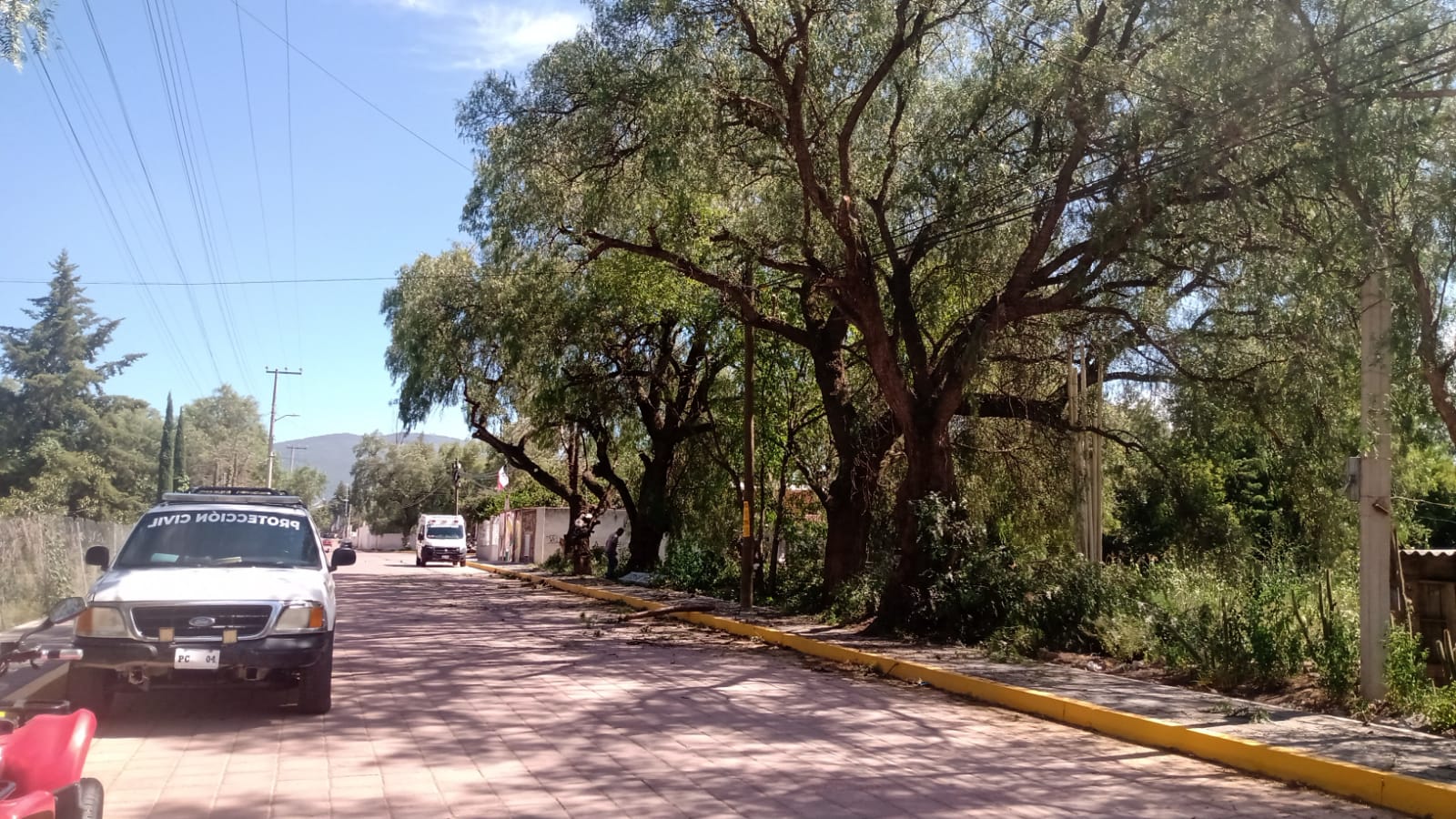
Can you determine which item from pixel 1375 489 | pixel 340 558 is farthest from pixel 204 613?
pixel 1375 489

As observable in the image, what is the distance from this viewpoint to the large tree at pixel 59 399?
153 ft

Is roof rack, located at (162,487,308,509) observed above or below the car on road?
above

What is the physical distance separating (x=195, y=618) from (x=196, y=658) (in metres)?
0.30

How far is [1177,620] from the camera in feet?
43.5

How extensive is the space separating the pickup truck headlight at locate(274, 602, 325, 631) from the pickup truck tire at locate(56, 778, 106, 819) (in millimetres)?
3673

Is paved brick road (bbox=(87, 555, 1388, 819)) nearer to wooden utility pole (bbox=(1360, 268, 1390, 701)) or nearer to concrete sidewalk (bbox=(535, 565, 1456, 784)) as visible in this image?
concrete sidewalk (bbox=(535, 565, 1456, 784))

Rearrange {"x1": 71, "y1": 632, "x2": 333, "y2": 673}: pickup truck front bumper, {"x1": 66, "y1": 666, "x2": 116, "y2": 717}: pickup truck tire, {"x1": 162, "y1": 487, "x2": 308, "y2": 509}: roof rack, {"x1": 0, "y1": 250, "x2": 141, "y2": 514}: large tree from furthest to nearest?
{"x1": 0, "y1": 250, "x2": 141, "y2": 514}: large tree → {"x1": 162, "y1": 487, "x2": 308, "y2": 509}: roof rack → {"x1": 66, "y1": 666, "x2": 116, "y2": 717}: pickup truck tire → {"x1": 71, "y1": 632, "x2": 333, "y2": 673}: pickup truck front bumper

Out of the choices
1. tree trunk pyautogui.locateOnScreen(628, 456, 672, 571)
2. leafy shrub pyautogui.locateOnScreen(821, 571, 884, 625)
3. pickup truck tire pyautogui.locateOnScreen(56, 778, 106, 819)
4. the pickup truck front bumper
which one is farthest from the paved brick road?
tree trunk pyautogui.locateOnScreen(628, 456, 672, 571)

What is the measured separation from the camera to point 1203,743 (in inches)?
352

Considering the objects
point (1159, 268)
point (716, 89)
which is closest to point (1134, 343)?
point (1159, 268)

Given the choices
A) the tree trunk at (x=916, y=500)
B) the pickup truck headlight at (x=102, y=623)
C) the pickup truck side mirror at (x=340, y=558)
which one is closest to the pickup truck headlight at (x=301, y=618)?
the pickup truck headlight at (x=102, y=623)

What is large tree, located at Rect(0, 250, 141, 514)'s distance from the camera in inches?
1834

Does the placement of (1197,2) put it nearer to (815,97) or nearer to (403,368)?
(815,97)

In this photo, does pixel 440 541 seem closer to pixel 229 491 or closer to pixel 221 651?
pixel 229 491
